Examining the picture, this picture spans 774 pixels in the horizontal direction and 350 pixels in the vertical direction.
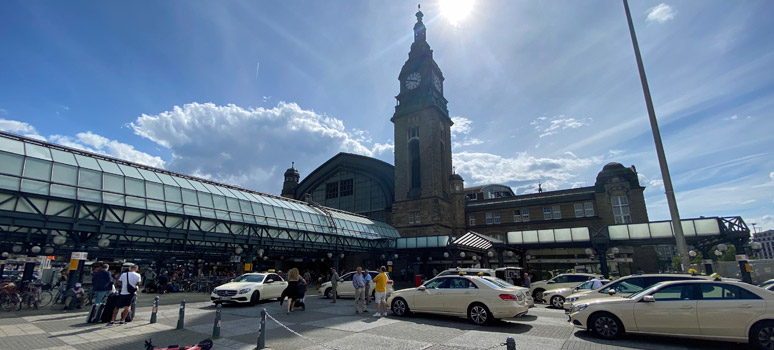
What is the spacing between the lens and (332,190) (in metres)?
55.1

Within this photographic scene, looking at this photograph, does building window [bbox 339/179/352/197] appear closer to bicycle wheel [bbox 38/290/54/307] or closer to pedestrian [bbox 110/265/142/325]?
bicycle wheel [bbox 38/290/54/307]

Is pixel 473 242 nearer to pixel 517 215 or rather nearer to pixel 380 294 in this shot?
pixel 517 215

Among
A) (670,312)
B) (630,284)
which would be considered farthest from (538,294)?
(670,312)

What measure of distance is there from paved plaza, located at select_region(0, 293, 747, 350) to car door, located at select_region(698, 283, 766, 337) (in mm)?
567

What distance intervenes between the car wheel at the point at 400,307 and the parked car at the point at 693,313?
18.8ft

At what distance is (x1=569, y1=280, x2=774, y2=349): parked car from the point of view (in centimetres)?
750

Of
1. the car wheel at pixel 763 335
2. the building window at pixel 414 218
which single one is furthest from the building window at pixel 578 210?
the car wheel at pixel 763 335

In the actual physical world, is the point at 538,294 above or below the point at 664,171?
below

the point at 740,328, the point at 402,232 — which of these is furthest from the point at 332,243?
the point at 740,328

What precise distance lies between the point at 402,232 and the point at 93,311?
119ft

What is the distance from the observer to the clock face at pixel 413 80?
5109 centimetres

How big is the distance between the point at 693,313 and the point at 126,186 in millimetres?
24352

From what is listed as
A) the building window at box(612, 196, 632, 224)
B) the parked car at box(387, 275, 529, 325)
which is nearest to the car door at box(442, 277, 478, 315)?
the parked car at box(387, 275, 529, 325)

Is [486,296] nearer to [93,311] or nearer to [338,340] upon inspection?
[338,340]
